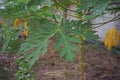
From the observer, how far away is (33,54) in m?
1.58

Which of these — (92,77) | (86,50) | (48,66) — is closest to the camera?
(92,77)

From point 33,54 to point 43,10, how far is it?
13.1 inches

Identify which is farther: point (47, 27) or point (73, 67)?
point (73, 67)

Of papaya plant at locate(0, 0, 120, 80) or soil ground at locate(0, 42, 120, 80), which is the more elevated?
papaya plant at locate(0, 0, 120, 80)

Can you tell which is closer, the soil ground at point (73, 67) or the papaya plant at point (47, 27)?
the papaya plant at point (47, 27)

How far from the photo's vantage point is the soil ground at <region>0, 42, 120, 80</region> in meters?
3.96

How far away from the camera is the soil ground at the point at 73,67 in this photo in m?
3.96

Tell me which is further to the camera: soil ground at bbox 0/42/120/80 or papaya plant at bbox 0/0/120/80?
soil ground at bbox 0/42/120/80

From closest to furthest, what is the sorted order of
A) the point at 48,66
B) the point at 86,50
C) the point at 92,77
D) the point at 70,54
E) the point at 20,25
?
the point at 70,54
the point at 20,25
the point at 92,77
the point at 48,66
the point at 86,50

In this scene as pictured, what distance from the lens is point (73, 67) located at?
424 centimetres

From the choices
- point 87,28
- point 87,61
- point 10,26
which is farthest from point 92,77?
point 87,28

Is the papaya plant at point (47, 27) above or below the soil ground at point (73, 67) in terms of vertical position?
above

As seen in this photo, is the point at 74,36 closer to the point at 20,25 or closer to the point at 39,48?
the point at 39,48

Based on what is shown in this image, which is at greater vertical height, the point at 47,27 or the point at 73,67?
the point at 47,27
